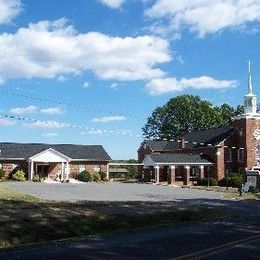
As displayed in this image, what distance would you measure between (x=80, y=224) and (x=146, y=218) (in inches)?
162

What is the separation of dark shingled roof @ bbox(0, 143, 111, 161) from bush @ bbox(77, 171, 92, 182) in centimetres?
426

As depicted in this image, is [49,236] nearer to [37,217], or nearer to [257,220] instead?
[37,217]

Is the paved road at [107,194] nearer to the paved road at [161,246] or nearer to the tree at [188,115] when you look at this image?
the paved road at [161,246]

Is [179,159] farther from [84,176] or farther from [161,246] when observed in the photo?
[161,246]

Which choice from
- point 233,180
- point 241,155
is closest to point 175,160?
point 241,155

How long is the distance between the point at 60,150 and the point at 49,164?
3.56 metres

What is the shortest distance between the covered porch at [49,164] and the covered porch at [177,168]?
34.3 ft

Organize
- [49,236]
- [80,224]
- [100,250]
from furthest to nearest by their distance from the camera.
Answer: [80,224]
[49,236]
[100,250]

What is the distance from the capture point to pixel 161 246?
13406 mm

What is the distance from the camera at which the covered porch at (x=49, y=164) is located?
64375 mm

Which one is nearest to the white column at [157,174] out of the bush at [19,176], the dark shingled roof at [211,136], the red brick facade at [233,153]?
the red brick facade at [233,153]

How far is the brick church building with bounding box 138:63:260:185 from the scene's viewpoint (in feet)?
208

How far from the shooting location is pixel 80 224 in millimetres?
17531

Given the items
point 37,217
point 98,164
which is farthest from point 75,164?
point 37,217
